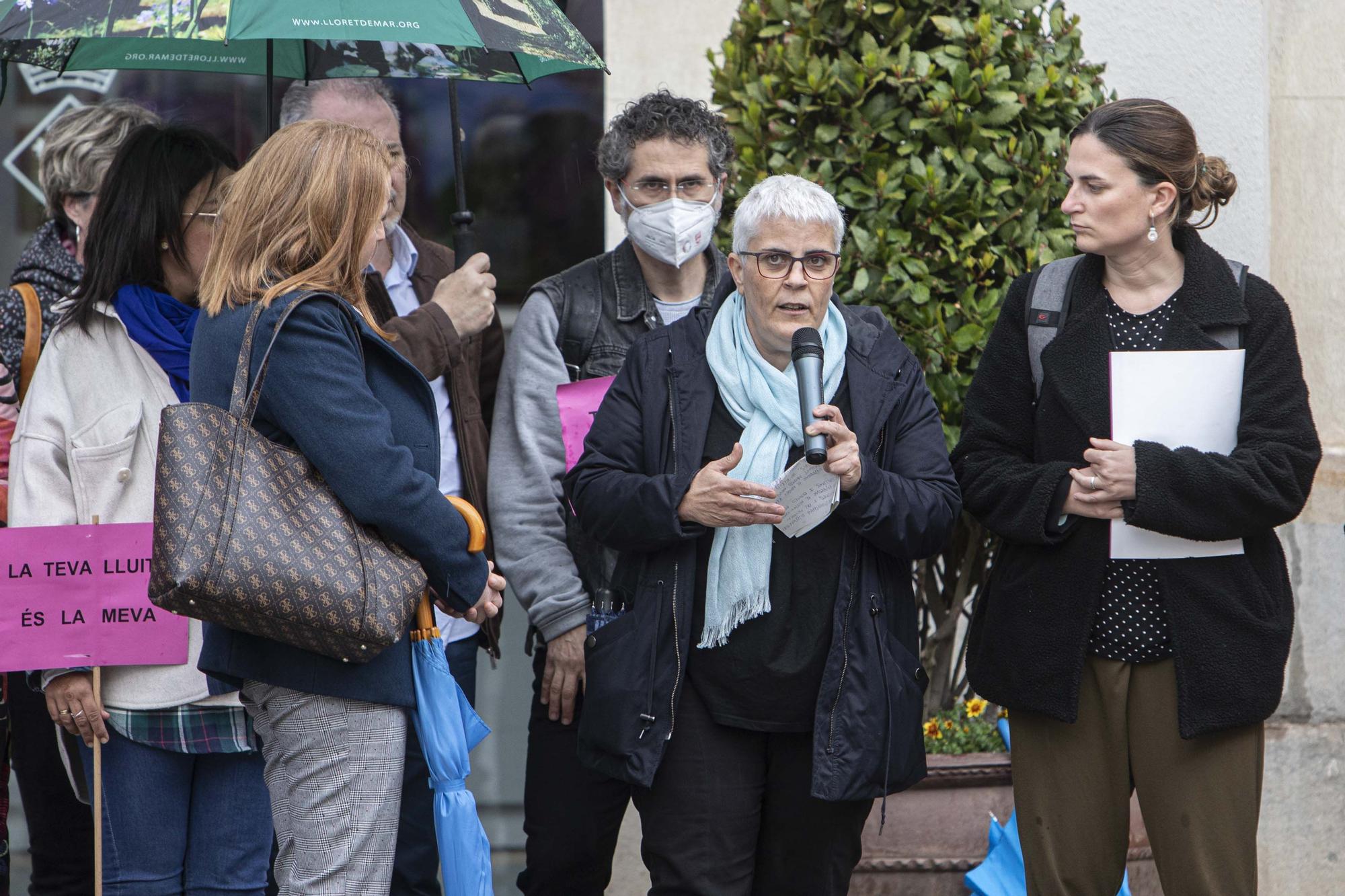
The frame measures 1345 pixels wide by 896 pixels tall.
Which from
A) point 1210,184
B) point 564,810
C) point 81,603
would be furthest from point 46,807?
point 1210,184

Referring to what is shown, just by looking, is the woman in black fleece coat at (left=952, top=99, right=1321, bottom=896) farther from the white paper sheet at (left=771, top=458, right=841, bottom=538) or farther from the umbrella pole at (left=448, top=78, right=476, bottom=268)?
the umbrella pole at (left=448, top=78, right=476, bottom=268)

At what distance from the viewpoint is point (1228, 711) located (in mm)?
3180

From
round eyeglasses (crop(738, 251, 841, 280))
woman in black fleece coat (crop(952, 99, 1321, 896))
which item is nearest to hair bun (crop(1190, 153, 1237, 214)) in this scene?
woman in black fleece coat (crop(952, 99, 1321, 896))

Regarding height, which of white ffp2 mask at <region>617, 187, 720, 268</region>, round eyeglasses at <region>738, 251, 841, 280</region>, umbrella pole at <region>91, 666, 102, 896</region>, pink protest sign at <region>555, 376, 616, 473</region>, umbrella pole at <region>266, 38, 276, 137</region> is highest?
umbrella pole at <region>266, 38, 276, 137</region>

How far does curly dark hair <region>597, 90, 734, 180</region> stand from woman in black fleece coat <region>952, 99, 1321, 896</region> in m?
0.94

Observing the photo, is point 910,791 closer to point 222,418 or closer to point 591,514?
point 591,514

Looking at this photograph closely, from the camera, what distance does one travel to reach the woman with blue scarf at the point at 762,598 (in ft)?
10.4

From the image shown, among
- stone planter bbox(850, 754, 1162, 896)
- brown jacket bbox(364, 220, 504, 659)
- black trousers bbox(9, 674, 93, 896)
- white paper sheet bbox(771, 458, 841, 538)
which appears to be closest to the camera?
white paper sheet bbox(771, 458, 841, 538)

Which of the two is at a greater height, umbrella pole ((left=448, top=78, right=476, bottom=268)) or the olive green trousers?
umbrella pole ((left=448, top=78, right=476, bottom=268))

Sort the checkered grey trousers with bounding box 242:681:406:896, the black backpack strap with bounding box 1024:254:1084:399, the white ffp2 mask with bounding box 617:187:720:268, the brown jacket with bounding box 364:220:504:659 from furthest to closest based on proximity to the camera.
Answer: the white ffp2 mask with bounding box 617:187:720:268 < the brown jacket with bounding box 364:220:504:659 < the black backpack strap with bounding box 1024:254:1084:399 < the checkered grey trousers with bounding box 242:681:406:896

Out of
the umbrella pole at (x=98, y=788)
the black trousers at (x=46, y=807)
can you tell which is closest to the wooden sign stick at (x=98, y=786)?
the umbrella pole at (x=98, y=788)

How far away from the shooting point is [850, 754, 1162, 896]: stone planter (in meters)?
4.02

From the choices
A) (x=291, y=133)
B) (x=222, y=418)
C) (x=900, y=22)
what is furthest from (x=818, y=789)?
(x=900, y=22)

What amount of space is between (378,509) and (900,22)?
2167 mm
